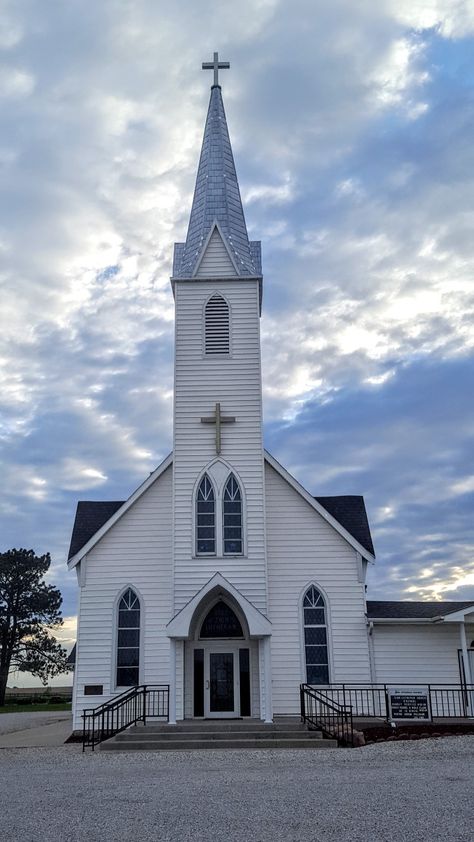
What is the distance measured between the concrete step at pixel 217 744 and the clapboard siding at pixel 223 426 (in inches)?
138

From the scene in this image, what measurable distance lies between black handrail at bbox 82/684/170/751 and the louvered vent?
28.4 feet

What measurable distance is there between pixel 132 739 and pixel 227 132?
57.9 ft

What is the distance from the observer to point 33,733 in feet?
73.9

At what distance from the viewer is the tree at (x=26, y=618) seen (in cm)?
4338

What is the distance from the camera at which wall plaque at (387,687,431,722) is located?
56.9 ft

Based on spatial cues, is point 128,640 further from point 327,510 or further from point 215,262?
point 215,262

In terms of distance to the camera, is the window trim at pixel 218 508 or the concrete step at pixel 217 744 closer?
the concrete step at pixel 217 744

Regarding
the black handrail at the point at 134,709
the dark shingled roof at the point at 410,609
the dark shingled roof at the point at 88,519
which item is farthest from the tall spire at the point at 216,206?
the black handrail at the point at 134,709

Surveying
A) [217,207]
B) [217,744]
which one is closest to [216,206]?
[217,207]

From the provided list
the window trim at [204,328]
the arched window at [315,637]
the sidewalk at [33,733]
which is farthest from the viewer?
the window trim at [204,328]

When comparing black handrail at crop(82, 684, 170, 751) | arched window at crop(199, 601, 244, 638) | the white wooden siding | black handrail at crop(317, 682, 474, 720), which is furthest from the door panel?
the white wooden siding

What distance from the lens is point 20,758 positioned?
606 inches

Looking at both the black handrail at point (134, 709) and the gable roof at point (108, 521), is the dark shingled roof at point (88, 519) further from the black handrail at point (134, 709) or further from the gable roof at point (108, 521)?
the black handrail at point (134, 709)

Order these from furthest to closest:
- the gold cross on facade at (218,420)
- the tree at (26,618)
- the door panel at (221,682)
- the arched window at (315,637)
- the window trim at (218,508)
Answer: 1. the tree at (26,618)
2. the gold cross on facade at (218,420)
3. the arched window at (315,637)
4. the window trim at (218,508)
5. the door panel at (221,682)
